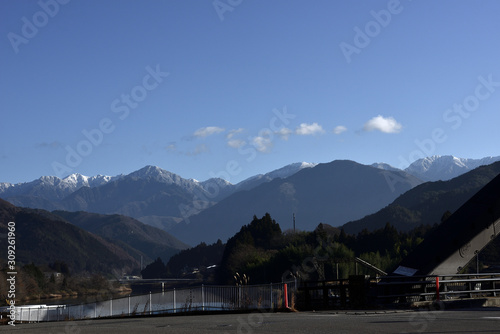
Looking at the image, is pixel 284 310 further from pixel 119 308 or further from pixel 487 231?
pixel 119 308

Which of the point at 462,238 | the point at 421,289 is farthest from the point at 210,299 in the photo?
the point at 462,238

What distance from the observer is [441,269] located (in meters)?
30.7

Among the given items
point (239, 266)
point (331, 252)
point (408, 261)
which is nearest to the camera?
point (408, 261)

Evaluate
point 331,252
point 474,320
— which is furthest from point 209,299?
point 331,252

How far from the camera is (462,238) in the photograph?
30.8 metres

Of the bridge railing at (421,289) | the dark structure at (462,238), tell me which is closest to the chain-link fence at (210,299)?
the bridge railing at (421,289)

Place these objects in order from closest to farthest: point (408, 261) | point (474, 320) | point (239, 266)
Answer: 1. point (474, 320)
2. point (408, 261)
3. point (239, 266)

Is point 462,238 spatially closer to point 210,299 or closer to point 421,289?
point 421,289

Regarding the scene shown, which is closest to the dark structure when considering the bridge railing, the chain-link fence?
the bridge railing

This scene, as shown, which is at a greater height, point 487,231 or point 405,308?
point 487,231

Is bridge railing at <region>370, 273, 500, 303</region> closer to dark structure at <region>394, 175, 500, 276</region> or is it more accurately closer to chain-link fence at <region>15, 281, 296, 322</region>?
dark structure at <region>394, 175, 500, 276</region>

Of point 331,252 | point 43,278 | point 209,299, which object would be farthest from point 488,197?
point 43,278

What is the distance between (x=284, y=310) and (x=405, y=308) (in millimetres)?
5592

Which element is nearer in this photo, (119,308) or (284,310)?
(284,310)
